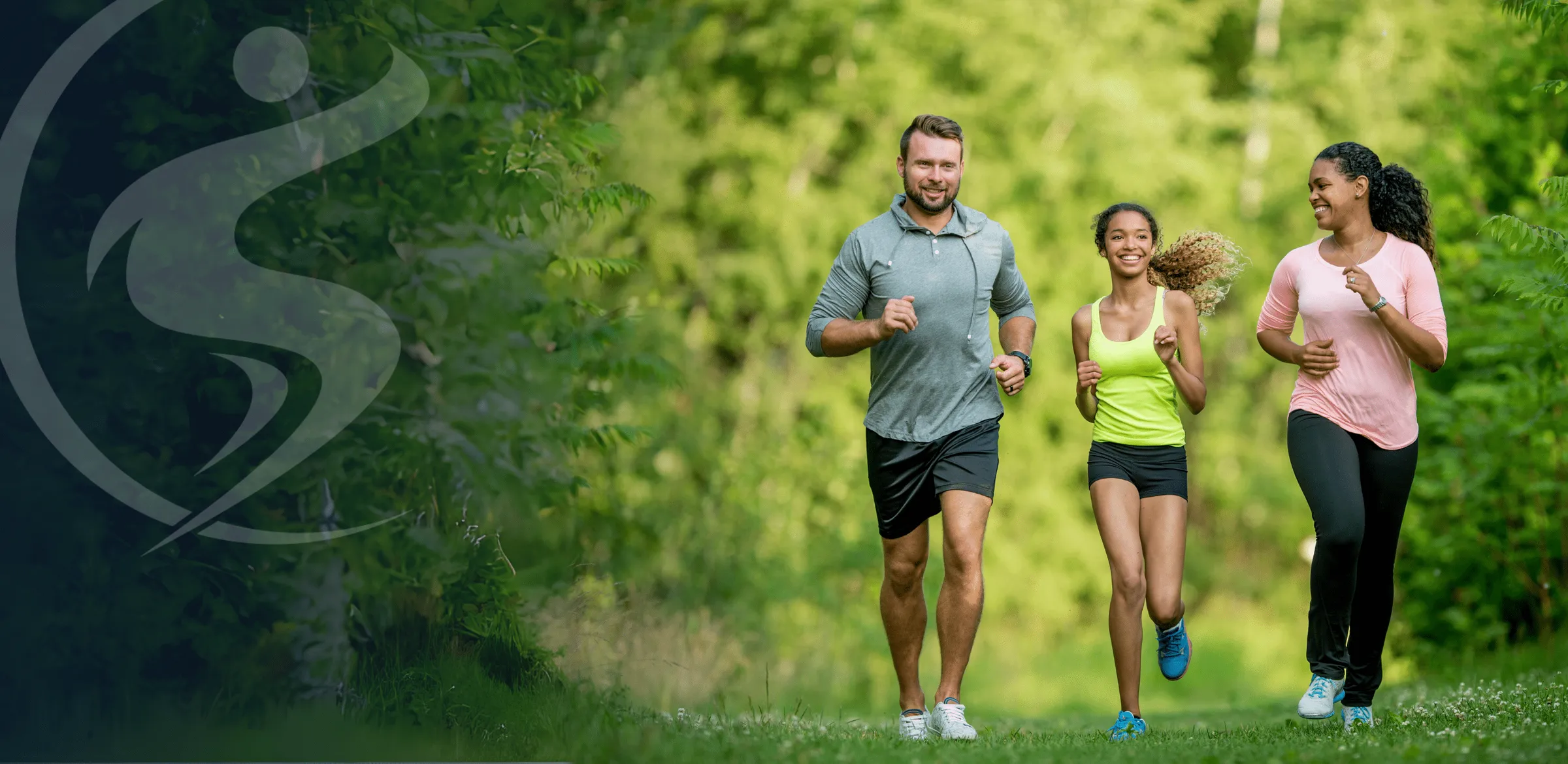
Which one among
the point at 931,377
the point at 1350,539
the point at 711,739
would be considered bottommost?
the point at 711,739

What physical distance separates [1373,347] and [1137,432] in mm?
1024

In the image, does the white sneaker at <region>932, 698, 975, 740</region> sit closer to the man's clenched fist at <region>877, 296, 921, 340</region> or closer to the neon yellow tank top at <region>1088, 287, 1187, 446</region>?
the neon yellow tank top at <region>1088, 287, 1187, 446</region>

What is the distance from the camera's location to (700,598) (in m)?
13.9

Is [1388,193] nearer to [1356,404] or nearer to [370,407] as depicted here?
[1356,404]

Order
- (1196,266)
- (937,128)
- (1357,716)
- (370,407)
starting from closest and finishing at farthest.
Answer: (1357,716), (937,128), (1196,266), (370,407)

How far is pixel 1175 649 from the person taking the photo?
6582 millimetres

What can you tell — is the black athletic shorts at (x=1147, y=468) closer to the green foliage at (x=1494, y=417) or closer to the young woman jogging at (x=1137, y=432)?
the young woman jogging at (x=1137, y=432)

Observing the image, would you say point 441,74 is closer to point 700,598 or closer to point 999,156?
point 700,598

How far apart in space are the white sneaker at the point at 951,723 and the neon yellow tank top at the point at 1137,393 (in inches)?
53.2

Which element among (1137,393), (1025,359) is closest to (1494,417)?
(1137,393)

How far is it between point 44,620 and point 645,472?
6.93m

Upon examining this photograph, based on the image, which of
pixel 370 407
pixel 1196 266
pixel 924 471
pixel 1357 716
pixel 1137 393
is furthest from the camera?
pixel 370 407

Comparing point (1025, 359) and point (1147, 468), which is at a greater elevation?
point (1025, 359)

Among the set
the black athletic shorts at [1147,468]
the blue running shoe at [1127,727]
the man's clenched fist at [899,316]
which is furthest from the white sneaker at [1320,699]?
the man's clenched fist at [899,316]
